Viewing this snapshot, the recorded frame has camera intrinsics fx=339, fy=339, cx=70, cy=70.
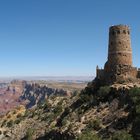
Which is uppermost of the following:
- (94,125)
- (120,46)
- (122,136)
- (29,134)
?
(120,46)

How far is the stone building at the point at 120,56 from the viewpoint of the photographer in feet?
157

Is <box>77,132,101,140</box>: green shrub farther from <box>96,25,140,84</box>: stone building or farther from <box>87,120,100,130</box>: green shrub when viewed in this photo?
<box>96,25,140,84</box>: stone building

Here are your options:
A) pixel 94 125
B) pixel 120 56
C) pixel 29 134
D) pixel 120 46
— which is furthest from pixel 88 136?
pixel 120 46

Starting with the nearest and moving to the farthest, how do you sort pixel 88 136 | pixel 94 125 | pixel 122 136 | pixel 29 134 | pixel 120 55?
pixel 122 136 < pixel 88 136 < pixel 94 125 < pixel 120 55 < pixel 29 134

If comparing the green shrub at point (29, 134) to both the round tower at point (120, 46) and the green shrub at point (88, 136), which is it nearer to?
the green shrub at point (88, 136)

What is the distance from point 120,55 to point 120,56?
144mm

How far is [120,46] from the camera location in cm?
4806

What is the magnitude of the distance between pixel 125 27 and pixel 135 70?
6321 millimetres

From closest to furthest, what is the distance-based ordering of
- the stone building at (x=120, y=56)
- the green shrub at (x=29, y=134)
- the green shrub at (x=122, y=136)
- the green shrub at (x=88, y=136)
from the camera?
the green shrub at (x=122, y=136) → the green shrub at (x=88, y=136) → the stone building at (x=120, y=56) → the green shrub at (x=29, y=134)

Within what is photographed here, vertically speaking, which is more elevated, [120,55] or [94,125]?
[120,55]

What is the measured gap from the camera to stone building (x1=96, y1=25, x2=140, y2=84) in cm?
→ 4788

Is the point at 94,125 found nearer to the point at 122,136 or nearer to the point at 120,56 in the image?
the point at 122,136

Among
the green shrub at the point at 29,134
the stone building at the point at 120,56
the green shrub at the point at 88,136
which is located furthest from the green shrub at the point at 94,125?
the green shrub at the point at 29,134

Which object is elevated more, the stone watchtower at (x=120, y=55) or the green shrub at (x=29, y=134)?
the stone watchtower at (x=120, y=55)
